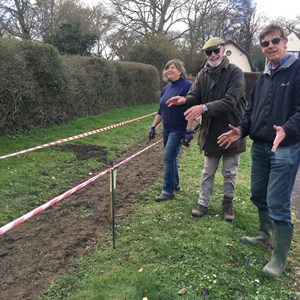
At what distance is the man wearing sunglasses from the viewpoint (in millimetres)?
3141

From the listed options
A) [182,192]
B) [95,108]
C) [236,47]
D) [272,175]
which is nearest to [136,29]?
[236,47]

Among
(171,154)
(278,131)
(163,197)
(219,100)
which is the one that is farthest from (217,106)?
(163,197)

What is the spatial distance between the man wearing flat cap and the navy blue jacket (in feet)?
1.64

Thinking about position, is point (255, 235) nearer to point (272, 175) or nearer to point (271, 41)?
point (272, 175)

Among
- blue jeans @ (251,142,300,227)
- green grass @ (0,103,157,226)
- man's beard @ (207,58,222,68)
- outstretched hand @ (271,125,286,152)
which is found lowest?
green grass @ (0,103,157,226)

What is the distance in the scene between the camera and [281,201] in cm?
322

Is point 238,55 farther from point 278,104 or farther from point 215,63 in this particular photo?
point 278,104

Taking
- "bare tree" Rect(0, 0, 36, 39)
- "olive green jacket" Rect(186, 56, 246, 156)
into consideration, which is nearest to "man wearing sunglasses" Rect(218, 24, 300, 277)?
"olive green jacket" Rect(186, 56, 246, 156)

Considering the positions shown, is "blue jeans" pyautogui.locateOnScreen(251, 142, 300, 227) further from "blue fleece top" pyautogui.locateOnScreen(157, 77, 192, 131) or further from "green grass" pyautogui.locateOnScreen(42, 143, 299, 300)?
"blue fleece top" pyautogui.locateOnScreen(157, 77, 192, 131)

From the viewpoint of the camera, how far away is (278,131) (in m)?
2.98

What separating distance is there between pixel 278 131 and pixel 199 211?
195 centimetres

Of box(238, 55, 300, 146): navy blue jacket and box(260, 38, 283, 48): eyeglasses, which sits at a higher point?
box(260, 38, 283, 48): eyeglasses

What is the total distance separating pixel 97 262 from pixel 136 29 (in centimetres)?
3228

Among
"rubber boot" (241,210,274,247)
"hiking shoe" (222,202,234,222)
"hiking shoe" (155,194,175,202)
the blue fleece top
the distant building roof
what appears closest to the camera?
"rubber boot" (241,210,274,247)
